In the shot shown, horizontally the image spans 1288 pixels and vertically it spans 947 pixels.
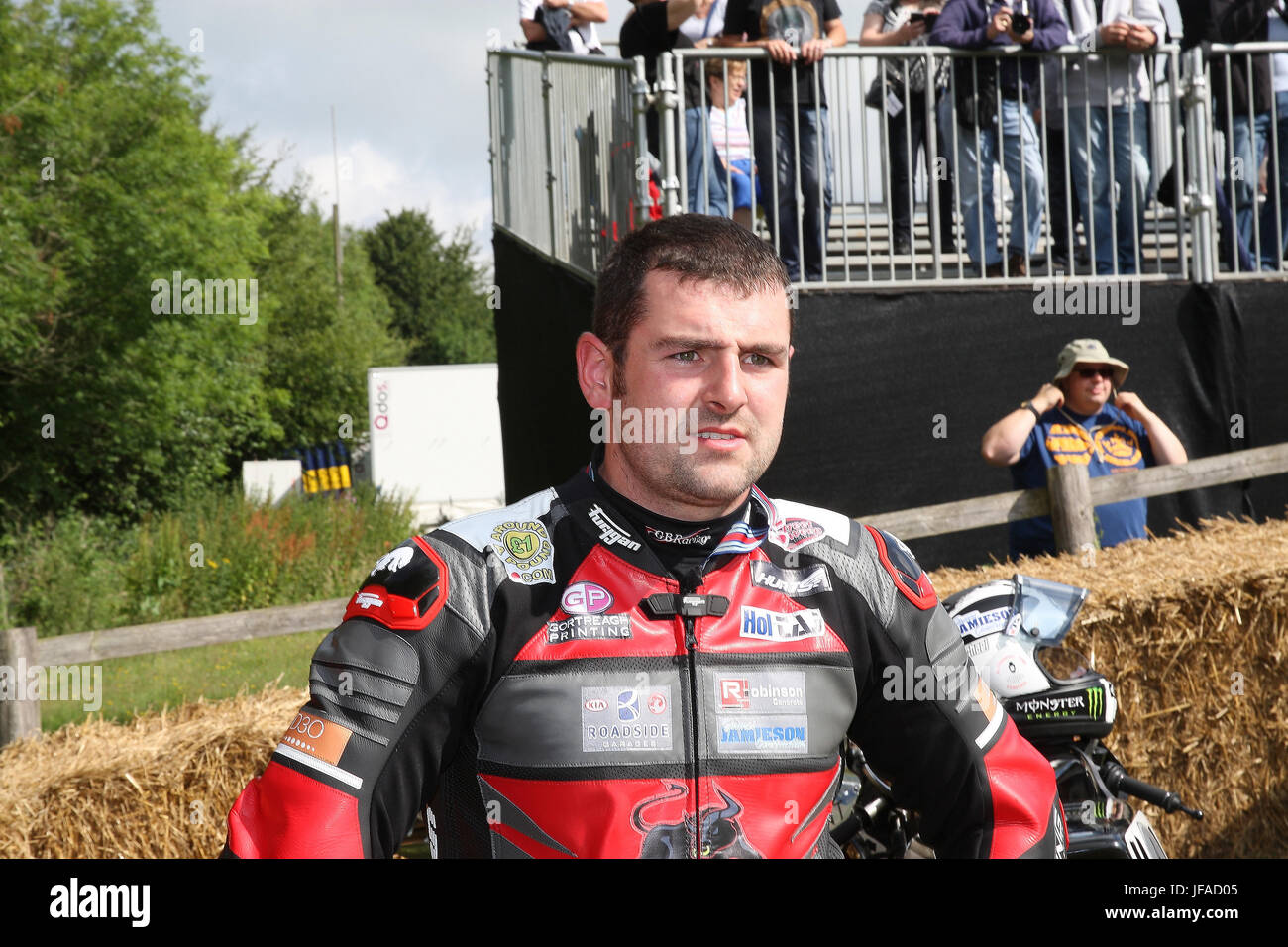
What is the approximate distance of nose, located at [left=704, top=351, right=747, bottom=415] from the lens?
78.5 inches

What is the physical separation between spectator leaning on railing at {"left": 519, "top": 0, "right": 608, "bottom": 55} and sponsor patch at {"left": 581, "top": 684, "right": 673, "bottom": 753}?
7.73 metres

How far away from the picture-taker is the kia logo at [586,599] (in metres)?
2.02

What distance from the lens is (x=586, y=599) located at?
2037 millimetres

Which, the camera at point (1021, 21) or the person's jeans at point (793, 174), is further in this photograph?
the camera at point (1021, 21)

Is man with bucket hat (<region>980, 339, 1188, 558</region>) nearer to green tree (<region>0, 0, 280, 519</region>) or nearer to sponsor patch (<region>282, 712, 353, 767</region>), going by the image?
sponsor patch (<region>282, 712, 353, 767</region>)

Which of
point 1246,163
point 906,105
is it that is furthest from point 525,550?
point 1246,163

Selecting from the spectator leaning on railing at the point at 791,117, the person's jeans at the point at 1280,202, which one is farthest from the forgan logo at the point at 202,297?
the person's jeans at the point at 1280,202

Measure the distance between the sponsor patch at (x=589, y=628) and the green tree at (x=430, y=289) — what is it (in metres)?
55.1

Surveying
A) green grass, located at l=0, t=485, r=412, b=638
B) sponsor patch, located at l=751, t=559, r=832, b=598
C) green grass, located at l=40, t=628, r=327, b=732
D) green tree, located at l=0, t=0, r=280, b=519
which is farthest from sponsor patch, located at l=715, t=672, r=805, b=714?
green tree, located at l=0, t=0, r=280, b=519

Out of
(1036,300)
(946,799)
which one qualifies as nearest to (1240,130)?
(1036,300)

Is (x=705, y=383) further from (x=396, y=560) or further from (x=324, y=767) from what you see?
(x=324, y=767)

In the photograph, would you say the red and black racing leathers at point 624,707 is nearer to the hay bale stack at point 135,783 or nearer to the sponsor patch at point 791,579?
the sponsor patch at point 791,579
